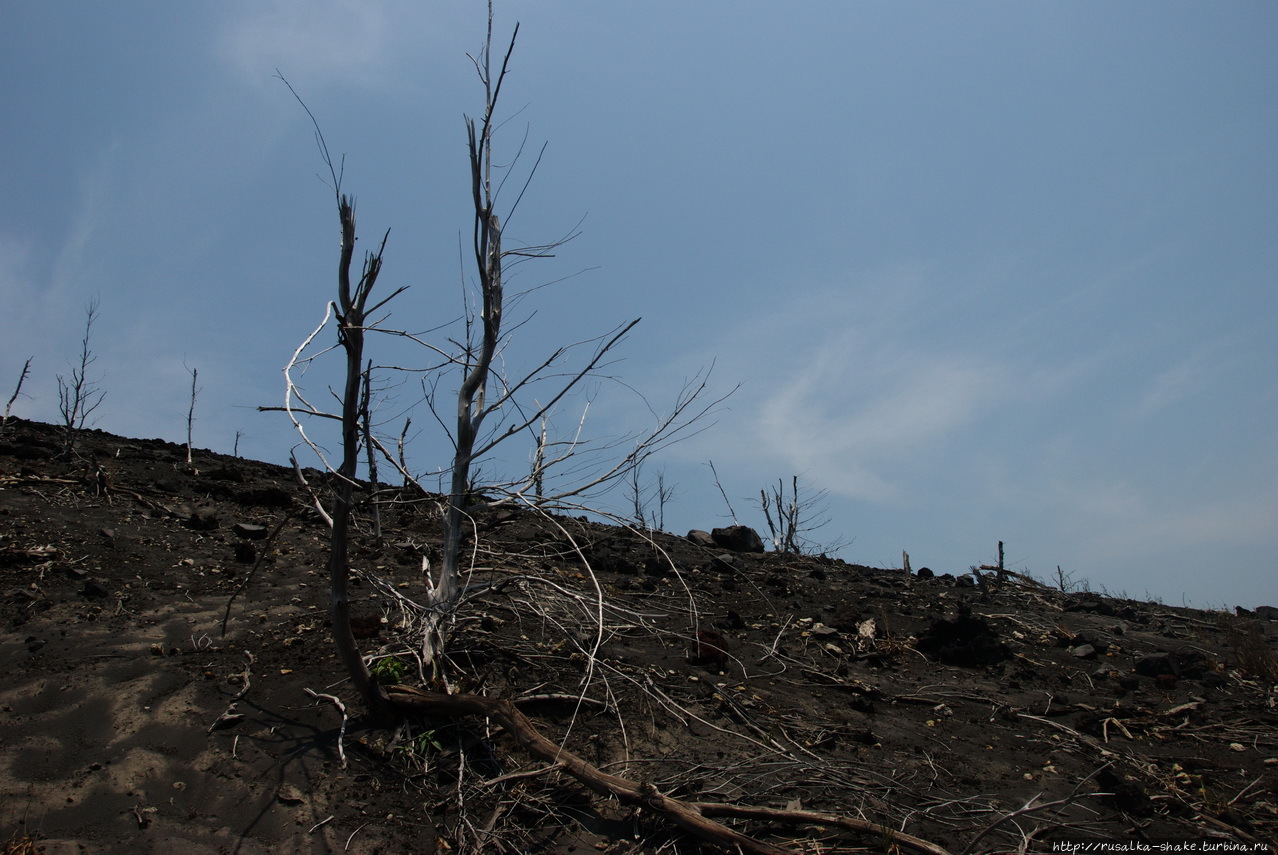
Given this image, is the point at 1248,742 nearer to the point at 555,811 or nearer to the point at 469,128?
the point at 555,811

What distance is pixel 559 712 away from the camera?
4871mm

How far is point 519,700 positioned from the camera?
4.79m

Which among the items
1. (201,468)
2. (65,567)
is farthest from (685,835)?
(201,468)

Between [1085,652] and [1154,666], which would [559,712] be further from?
[1154,666]

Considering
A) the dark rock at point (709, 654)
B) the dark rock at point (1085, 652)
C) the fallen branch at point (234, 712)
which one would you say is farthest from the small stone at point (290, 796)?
the dark rock at point (1085, 652)

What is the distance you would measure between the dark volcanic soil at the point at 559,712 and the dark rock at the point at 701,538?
3042 millimetres

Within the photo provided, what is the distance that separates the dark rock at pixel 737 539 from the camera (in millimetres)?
11164

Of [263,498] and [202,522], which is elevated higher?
[263,498]

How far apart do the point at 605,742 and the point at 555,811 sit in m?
0.62

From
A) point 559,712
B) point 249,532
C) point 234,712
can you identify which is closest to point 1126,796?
point 559,712

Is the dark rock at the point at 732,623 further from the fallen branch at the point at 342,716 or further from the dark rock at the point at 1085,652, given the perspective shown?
the fallen branch at the point at 342,716

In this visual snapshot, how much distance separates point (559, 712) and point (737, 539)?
6.60m

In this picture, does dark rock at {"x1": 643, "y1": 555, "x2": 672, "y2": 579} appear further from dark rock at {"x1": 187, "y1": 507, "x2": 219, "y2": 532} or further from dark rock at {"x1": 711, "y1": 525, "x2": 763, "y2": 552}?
dark rock at {"x1": 187, "y1": 507, "x2": 219, "y2": 532}

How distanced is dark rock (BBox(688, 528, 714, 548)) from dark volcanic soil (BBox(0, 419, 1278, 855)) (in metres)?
3.04
